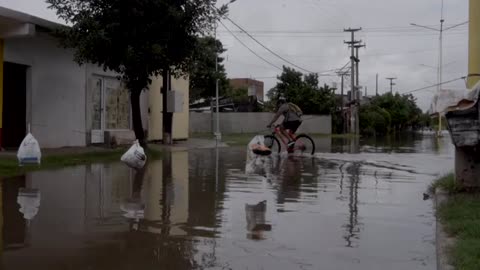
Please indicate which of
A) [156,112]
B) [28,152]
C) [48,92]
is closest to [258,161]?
[28,152]

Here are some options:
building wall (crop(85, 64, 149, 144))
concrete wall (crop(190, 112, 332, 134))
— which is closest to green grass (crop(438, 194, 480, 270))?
building wall (crop(85, 64, 149, 144))

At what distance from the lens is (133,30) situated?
697 inches

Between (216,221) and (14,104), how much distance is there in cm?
1404

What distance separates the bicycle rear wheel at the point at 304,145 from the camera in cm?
1935

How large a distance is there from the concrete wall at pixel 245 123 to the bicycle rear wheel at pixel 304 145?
97.6ft

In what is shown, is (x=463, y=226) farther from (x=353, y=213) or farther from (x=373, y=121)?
(x=373, y=121)

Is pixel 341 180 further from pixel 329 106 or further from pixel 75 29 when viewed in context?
pixel 329 106

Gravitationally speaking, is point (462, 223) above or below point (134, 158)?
below

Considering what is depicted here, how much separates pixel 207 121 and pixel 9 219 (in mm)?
44576

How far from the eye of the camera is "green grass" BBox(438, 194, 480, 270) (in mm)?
5488

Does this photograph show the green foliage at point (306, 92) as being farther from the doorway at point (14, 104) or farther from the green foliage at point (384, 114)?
the doorway at point (14, 104)

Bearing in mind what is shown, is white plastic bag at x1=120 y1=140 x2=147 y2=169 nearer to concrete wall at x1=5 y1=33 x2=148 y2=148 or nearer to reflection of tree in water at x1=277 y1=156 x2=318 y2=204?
reflection of tree in water at x1=277 y1=156 x2=318 y2=204

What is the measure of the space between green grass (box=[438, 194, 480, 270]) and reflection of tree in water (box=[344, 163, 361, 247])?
1.09 m

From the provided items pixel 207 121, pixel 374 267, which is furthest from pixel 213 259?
pixel 207 121
